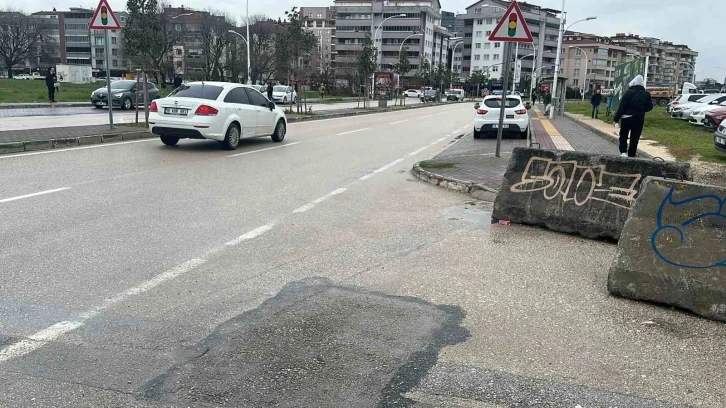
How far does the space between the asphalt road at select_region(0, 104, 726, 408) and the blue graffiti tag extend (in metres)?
0.45

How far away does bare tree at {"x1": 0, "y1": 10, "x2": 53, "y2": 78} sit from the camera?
9238 cm

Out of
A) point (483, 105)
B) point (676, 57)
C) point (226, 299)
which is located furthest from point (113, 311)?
point (676, 57)

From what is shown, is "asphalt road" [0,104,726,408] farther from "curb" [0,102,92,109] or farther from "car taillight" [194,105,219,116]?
"curb" [0,102,92,109]

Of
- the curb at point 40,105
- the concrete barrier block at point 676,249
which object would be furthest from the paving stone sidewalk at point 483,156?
the curb at point 40,105

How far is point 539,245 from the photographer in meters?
6.54

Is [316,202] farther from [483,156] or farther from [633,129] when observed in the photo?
[633,129]

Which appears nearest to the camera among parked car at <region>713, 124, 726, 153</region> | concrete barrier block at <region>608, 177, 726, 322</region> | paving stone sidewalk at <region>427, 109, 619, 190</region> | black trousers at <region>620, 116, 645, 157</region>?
concrete barrier block at <region>608, 177, 726, 322</region>

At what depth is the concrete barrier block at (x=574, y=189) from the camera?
6680 millimetres

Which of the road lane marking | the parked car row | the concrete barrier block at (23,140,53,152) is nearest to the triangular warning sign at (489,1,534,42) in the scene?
the road lane marking

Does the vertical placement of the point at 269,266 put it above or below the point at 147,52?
below

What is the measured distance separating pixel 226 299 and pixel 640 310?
132 inches

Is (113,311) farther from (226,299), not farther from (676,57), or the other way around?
(676,57)

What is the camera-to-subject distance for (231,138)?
46.2 ft

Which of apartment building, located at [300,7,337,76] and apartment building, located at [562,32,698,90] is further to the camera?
apartment building, located at [300,7,337,76]
